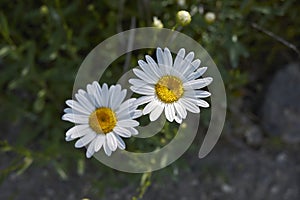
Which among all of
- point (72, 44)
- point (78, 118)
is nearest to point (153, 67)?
point (78, 118)

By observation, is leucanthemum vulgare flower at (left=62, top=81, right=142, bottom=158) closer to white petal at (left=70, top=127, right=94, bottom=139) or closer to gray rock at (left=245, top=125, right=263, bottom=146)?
white petal at (left=70, top=127, right=94, bottom=139)

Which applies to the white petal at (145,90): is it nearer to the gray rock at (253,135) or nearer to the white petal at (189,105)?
the white petal at (189,105)

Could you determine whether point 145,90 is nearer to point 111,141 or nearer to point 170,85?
point 170,85

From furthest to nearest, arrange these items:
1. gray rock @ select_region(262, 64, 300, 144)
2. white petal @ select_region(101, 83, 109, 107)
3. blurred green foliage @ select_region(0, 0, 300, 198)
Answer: gray rock @ select_region(262, 64, 300, 144) < blurred green foliage @ select_region(0, 0, 300, 198) < white petal @ select_region(101, 83, 109, 107)

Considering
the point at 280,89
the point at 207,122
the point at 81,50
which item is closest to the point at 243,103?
the point at 280,89

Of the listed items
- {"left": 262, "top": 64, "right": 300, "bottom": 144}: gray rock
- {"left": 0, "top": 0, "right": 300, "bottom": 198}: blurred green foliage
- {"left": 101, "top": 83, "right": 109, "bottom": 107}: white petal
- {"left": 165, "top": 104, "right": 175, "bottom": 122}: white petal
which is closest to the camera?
{"left": 165, "top": 104, "right": 175, "bottom": 122}: white petal

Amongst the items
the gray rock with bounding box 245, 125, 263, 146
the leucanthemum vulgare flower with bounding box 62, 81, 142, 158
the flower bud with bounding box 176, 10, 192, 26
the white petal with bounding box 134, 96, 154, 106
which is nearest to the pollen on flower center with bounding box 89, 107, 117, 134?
the leucanthemum vulgare flower with bounding box 62, 81, 142, 158

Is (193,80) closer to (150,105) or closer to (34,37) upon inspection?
(150,105)
